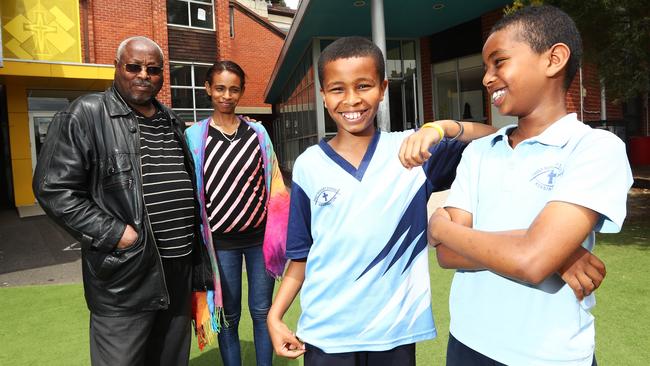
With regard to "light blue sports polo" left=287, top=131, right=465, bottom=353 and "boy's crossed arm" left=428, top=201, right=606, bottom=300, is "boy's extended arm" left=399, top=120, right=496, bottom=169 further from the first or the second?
"boy's crossed arm" left=428, top=201, right=606, bottom=300

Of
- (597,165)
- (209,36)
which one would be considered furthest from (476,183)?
(209,36)

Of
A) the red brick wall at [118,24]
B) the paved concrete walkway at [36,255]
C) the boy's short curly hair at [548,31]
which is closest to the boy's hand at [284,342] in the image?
the boy's short curly hair at [548,31]

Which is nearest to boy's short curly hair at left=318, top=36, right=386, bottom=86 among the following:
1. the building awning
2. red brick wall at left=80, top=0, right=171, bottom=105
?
the building awning

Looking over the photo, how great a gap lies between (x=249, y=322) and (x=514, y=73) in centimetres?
351

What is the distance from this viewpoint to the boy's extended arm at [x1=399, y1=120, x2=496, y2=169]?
1334 millimetres

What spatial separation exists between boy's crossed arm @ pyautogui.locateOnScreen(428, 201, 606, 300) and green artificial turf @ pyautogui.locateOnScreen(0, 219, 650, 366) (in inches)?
87.3

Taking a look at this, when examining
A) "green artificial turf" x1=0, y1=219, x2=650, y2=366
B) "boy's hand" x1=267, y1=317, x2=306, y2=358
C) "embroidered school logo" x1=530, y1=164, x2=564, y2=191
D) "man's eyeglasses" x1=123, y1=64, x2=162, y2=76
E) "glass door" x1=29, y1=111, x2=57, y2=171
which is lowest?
"green artificial turf" x1=0, y1=219, x2=650, y2=366

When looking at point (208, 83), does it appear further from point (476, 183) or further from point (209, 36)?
point (209, 36)

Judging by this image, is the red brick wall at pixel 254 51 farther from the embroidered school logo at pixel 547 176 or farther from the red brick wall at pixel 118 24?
the embroidered school logo at pixel 547 176

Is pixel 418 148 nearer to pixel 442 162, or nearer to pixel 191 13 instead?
pixel 442 162

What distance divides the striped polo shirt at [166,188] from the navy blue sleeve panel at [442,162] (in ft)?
4.34

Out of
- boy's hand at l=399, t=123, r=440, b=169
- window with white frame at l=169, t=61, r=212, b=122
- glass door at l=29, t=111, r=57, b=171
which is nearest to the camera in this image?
boy's hand at l=399, t=123, r=440, b=169

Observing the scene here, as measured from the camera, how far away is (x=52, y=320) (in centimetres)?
437

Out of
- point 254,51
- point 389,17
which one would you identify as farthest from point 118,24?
point 389,17
